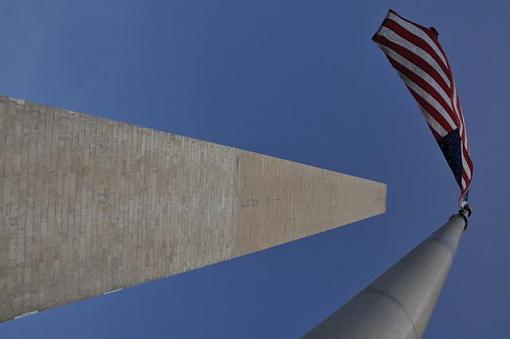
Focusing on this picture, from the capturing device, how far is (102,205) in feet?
17.9

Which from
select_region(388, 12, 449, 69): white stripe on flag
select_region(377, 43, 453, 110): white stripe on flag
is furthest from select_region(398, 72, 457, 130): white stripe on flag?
select_region(388, 12, 449, 69): white stripe on flag

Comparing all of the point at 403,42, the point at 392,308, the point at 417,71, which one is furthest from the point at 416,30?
the point at 392,308

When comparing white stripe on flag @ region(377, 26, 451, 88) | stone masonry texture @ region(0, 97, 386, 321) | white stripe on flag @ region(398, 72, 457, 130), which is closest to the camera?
stone masonry texture @ region(0, 97, 386, 321)

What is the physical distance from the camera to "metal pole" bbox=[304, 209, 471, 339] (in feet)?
8.49

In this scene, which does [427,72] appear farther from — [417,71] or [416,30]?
[416,30]

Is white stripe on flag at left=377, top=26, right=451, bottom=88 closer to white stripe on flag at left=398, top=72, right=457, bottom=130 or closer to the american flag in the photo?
the american flag

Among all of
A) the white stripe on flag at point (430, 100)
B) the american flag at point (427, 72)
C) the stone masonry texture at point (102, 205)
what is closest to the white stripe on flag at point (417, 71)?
the american flag at point (427, 72)

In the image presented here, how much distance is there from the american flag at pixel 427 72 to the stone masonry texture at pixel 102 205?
9.71 feet

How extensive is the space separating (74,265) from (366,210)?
60.7 feet

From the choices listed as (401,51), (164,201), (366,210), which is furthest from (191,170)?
(366,210)

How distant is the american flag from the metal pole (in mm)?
4148

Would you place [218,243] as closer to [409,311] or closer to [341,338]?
[409,311]

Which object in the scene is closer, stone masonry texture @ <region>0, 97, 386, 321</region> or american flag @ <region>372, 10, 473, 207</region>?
stone masonry texture @ <region>0, 97, 386, 321</region>

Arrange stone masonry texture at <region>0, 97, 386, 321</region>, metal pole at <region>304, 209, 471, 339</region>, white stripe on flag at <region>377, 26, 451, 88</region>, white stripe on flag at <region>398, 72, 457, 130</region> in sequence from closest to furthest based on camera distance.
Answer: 1. metal pole at <region>304, 209, 471, 339</region>
2. stone masonry texture at <region>0, 97, 386, 321</region>
3. white stripe on flag at <region>377, 26, 451, 88</region>
4. white stripe on flag at <region>398, 72, 457, 130</region>
